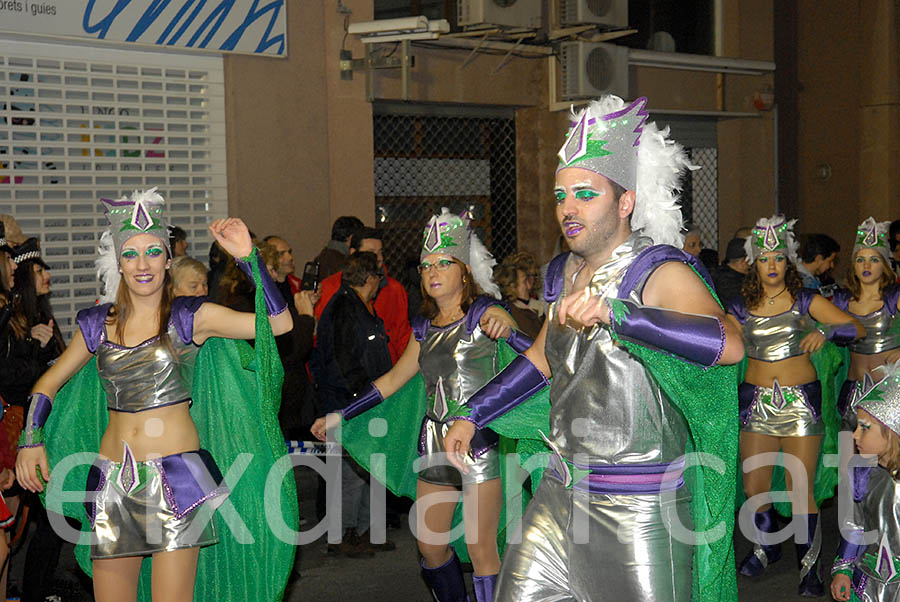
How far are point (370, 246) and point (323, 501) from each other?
196cm

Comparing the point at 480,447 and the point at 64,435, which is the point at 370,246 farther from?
the point at 64,435

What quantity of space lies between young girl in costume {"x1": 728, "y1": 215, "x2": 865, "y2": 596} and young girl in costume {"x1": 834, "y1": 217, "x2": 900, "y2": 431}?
105 cm

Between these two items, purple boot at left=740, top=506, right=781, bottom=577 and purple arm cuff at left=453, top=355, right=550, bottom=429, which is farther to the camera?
purple boot at left=740, top=506, right=781, bottom=577

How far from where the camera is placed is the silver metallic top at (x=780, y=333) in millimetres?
7281

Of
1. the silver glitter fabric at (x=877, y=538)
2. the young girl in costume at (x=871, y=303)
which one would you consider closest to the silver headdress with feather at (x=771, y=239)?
the young girl in costume at (x=871, y=303)

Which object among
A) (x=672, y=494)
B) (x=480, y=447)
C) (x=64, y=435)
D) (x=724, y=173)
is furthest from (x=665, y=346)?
(x=724, y=173)

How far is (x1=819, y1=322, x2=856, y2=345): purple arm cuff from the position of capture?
7.25 metres

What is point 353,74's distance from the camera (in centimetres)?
1145

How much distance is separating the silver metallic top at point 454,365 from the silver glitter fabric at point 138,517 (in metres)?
1.56

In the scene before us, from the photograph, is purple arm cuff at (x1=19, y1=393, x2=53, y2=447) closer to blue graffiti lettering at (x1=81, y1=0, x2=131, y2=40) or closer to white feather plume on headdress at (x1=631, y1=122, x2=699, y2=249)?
white feather plume on headdress at (x1=631, y1=122, x2=699, y2=249)

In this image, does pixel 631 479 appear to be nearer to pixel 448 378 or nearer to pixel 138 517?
pixel 138 517

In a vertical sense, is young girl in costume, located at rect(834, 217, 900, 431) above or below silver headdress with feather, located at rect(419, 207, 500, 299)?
below

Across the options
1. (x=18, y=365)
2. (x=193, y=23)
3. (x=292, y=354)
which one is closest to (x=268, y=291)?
(x=18, y=365)

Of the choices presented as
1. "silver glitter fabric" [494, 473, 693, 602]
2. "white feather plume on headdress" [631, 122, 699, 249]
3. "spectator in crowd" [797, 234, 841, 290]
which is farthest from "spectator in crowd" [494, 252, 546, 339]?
"silver glitter fabric" [494, 473, 693, 602]
